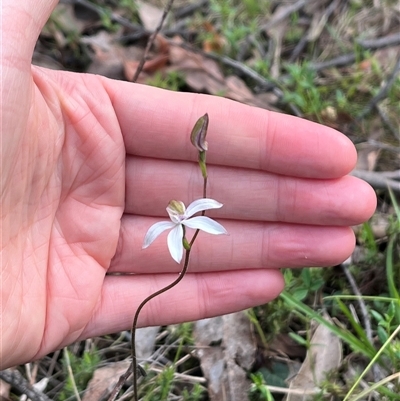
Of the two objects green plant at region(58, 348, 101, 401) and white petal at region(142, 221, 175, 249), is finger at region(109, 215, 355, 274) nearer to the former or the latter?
green plant at region(58, 348, 101, 401)

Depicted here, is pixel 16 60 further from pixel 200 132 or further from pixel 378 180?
pixel 378 180

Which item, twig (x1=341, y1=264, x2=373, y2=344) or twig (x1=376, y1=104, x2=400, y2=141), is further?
twig (x1=376, y1=104, x2=400, y2=141)

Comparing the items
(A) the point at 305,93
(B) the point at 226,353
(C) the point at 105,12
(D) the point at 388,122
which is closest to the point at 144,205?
(B) the point at 226,353

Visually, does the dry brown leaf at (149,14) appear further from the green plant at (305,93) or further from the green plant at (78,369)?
the green plant at (78,369)

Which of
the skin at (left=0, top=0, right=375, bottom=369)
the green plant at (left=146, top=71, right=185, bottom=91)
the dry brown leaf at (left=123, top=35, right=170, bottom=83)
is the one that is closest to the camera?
the skin at (left=0, top=0, right=375, bottom=369)

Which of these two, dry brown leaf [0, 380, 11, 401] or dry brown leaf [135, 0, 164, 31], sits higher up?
dry brown leaf [135, 0, 164, 31]

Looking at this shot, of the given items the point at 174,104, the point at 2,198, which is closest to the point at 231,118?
the point at 174,104

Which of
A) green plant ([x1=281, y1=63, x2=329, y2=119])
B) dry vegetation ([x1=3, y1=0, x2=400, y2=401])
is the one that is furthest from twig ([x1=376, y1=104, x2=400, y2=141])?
green plant ([x1=281, y1=63, x2=329, y2=119])
